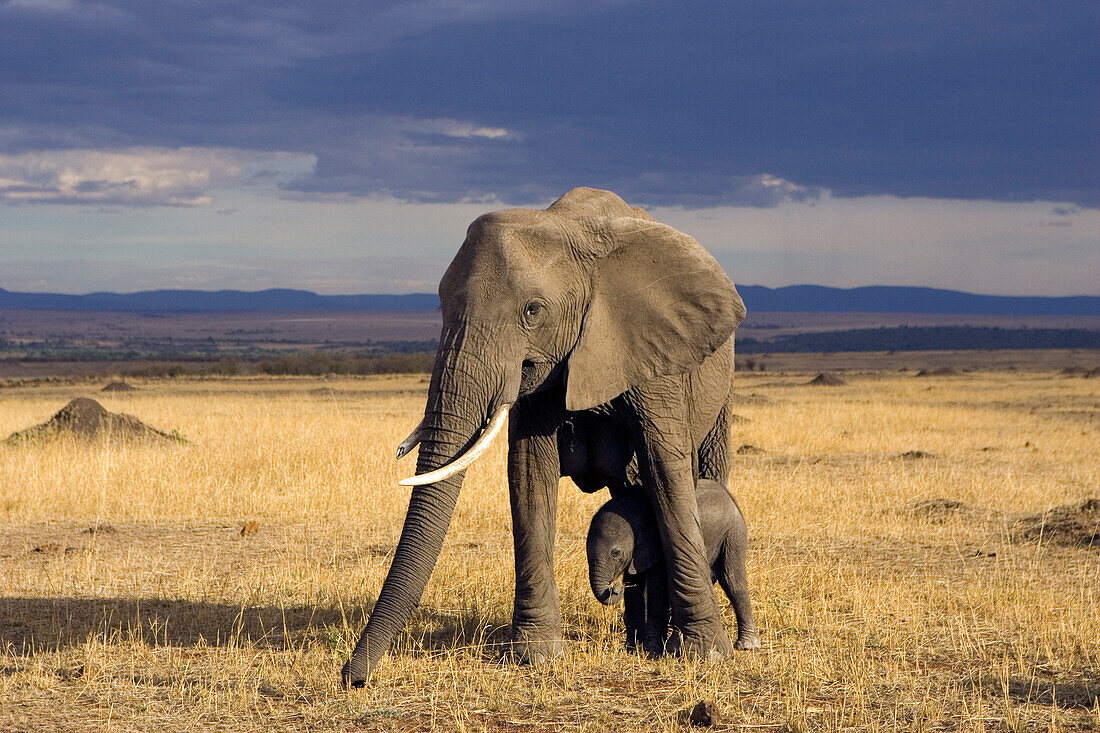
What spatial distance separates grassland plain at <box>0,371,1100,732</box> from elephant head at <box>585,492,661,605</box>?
1.77 ft

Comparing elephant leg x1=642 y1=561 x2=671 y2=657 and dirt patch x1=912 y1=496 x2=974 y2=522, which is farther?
dirt patch x1=912 y1=496 x2=974 y2=522

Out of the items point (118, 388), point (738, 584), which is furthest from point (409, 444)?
point (118, 388)

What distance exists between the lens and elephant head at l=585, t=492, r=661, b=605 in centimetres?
710

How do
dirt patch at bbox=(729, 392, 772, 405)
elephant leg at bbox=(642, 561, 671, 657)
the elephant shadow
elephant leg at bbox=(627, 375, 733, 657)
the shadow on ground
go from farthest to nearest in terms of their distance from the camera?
dirt patch at bbox=(729, 392, 772, 405)
the elephant shadow
elephant leg at bbox=(642, 561, 671, 657)
elephant leg at bbox=(627, 375, 733, 657)
the shadow on ground

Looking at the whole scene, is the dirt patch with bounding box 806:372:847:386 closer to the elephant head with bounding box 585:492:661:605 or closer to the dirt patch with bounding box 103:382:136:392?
the dirt patch with bounding box 103:382:136:392

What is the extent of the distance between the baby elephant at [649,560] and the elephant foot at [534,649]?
1.71 ft

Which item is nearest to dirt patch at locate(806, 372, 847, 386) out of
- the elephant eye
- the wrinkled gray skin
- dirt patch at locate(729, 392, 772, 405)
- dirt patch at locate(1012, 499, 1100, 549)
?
dirt patch at locate(729, 392, 772, 405)

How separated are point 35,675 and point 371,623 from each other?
211 centimetres

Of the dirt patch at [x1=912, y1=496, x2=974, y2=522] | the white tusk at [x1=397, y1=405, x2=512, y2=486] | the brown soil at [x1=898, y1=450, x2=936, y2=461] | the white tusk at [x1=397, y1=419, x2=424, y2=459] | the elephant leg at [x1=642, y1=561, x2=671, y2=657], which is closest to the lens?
the white tusk at [x1=397, y1=419, x2=424, y2=459]

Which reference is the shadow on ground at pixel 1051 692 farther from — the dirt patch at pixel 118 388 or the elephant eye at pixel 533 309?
the dirt patch at pixel 118 388

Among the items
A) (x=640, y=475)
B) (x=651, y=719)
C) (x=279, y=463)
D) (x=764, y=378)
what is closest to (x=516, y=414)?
(x=640, y=475)

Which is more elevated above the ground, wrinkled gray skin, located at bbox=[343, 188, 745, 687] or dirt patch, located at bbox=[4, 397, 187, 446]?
wrinkled gray skin, located at bbox=[343, 188, 745, 687]

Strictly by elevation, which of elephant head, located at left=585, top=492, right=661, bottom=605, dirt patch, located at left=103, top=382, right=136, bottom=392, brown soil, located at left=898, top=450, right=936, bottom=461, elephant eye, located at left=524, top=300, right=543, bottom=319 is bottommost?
dirt patch, located at left=103, top=382, right=136, bottom=392

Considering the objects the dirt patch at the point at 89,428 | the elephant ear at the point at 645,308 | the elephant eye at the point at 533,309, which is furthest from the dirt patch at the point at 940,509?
the dirt patch at the point at 89,428
